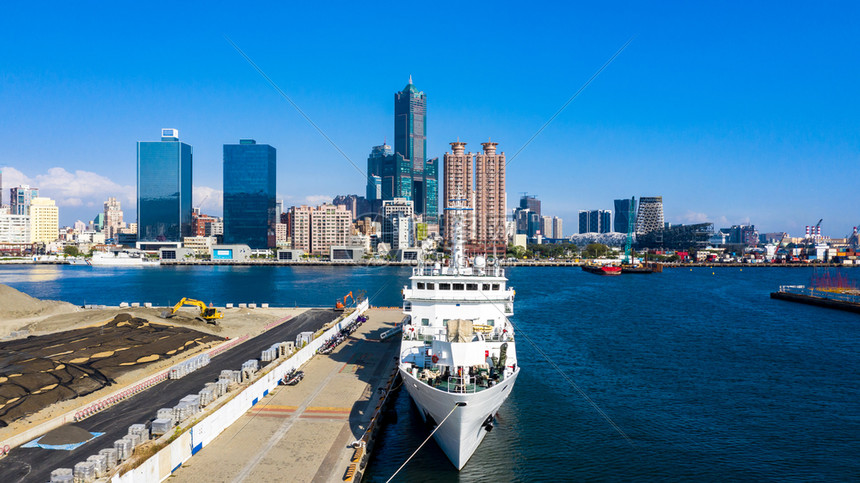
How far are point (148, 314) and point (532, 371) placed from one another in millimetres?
36369

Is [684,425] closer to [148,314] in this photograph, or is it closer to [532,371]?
[532,371]

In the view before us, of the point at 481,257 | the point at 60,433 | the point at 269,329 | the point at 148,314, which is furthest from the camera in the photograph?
the point at 148,314

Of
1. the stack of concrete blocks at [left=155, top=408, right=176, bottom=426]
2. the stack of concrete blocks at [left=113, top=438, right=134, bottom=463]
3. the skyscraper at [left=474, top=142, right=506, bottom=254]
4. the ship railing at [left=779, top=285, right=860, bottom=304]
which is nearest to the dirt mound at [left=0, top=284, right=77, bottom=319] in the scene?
the stack of concrete blocks at [left=155, top=408, right=176, bottom=426]

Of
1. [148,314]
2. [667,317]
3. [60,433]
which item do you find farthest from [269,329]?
[667,317]

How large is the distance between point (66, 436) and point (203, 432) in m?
5.50

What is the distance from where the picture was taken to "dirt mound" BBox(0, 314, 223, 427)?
2545cm

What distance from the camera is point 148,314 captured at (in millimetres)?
49938

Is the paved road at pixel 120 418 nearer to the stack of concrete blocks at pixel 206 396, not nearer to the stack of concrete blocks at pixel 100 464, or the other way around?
the stack of concrete blocks at pixel 100 464

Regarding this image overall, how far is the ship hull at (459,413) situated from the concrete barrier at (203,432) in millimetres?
7786

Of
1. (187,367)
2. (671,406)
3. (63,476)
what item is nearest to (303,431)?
(63,476)

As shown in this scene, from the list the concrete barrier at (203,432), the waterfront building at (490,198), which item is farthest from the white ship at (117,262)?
the concrete barrier at (203,432)

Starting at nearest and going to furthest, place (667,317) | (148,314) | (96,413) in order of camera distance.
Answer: (96,413)
(148,314)
(667,317)

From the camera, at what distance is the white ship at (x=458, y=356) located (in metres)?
21.2

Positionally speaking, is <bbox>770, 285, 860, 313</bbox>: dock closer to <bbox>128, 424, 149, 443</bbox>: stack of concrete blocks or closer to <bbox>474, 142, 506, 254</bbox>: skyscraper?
<bbox>128, 424, 149, 443</bbox>: stack of concrete blocks
